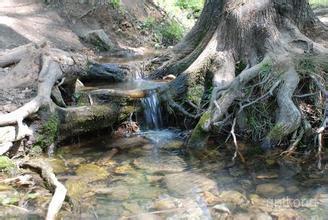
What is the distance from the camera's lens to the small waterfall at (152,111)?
8203mm

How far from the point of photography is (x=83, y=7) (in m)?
15.6

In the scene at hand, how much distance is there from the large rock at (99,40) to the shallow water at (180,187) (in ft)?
22.5

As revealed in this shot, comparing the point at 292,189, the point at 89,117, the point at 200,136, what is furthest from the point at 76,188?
the point at 292,189

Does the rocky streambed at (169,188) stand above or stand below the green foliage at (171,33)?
below

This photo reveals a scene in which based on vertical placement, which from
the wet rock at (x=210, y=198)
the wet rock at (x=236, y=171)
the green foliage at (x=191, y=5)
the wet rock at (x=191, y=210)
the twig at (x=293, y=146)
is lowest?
the wet rock at (x=191, y=210)

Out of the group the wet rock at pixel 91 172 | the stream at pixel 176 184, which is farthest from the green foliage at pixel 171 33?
the wet rock at pixel 91 172

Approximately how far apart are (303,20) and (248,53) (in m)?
1.30

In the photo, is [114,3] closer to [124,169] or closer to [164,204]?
[124,169]

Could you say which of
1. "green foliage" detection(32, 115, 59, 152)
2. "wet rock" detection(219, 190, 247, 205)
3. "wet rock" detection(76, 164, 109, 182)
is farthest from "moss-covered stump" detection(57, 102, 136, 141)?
"wet rock" detection(219, 190, 247, 205)

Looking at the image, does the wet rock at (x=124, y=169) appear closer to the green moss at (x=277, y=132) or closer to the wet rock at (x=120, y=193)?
the wet rock at (x=120, y=193)

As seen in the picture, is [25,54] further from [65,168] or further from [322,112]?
[322,112]

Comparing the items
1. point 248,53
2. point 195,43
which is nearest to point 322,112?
point 248,53

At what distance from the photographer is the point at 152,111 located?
823 cm

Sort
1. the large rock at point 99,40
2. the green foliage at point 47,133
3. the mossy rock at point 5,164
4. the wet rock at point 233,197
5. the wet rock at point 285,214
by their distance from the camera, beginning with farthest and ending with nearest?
the large rock at point 99,40 < the green foliage at point 47,133 < the mossy rock at point 5,164 < the wet rock at point 233,197 < the wet rock at point 285,214
